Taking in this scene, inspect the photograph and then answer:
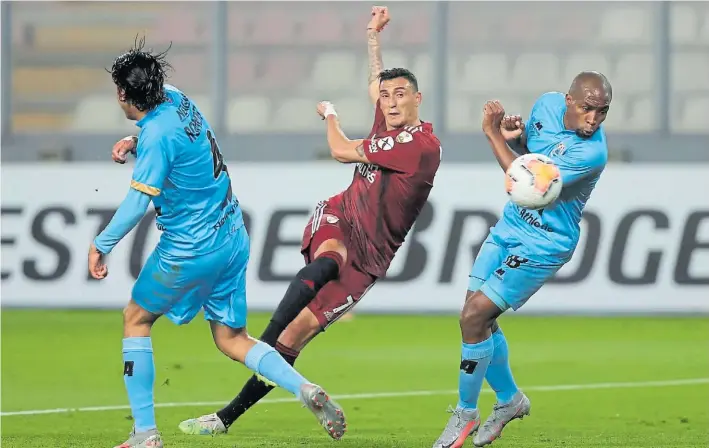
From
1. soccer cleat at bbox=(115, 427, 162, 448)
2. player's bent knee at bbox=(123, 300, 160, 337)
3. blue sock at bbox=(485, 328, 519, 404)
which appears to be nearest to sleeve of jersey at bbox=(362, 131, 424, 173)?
blue sock at bbox=(485, 328, 519, 404)

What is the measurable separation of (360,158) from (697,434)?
2.36m

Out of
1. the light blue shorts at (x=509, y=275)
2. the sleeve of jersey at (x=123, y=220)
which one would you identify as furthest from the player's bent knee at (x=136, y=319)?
the light blue shorts at (x=509, y=275)

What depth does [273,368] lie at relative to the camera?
6.58 meters

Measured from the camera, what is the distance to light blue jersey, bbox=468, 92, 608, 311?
6.90 m

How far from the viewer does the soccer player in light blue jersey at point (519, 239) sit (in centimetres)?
685

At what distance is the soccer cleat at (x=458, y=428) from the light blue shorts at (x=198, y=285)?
3.74 ft

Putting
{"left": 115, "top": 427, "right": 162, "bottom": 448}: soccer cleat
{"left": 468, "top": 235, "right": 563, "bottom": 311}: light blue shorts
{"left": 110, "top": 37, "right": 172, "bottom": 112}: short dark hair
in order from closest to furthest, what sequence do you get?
{"left": 110, "top": 37, "right": 172, "bottom": 112}: short dark hair → {"left": 115, "top": 427, "right": 162, "bottom": 448}: soccer cleat → {"left": 468, "top": 235, "right": 563, "bottom": 311}: light blue shorts

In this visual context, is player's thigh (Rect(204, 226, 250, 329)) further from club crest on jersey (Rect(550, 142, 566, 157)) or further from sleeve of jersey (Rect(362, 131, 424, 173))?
club crest on jersey (Rect(550, 142, 566, 157))

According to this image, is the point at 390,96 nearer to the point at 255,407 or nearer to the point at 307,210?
the point at 255,407

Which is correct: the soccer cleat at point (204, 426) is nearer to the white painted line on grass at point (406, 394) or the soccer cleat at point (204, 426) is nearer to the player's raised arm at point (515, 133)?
the white painted line on grass at point (406, 394)

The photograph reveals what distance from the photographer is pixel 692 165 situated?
13227 millimetres

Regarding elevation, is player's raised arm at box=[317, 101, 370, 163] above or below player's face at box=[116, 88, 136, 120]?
below


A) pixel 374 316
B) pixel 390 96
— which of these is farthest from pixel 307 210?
pixel 390 96

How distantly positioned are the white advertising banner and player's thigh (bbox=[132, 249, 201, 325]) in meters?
6.36
